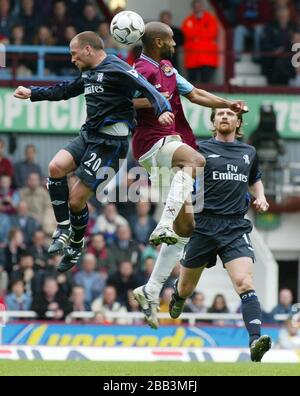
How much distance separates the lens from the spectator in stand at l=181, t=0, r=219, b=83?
89.4 feet

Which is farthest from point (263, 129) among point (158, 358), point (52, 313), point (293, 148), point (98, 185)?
point (98, 185)

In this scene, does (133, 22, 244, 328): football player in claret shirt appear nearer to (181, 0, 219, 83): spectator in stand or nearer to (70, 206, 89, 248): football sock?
(70, 206, 89, 248): football sock

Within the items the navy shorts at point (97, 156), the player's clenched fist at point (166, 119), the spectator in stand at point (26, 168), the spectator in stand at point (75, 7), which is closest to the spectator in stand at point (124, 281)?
the spectator in stand at point (26, 168)

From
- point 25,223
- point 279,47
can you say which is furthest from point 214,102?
point 279,47

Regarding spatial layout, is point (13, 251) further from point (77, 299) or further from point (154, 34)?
point (154, 34)

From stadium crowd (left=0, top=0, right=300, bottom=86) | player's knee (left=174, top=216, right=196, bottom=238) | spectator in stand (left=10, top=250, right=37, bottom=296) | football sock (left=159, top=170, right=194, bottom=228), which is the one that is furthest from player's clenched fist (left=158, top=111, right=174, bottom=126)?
stadium crowd (left=0, top=0, right=300, bottom=86)

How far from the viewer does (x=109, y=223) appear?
24.8 m

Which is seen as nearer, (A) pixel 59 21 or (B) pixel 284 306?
(B) pixel 284 306

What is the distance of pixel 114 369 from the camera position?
1473 cm

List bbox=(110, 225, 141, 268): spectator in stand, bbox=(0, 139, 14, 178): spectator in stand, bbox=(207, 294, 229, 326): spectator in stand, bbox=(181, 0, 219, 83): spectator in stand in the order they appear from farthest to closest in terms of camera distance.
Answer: bbox=(181, 0, 219, 83): spectator in stand < bbox=(0, 139, 14, 178): spectator in stand < bbox=(110, 225, 141, 268): spectator in stand < bbox=(207, 294, 229, 326): spectator in stand

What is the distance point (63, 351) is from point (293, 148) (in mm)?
10368

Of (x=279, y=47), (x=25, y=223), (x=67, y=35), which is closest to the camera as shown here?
(x=25, y=223)

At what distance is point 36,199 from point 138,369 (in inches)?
428

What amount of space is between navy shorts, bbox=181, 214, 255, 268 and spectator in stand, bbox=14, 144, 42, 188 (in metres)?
9.76
